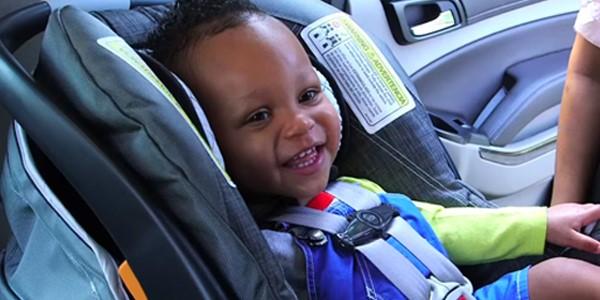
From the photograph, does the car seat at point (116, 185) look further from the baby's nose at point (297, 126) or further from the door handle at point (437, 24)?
the door handle at point (437, 24)

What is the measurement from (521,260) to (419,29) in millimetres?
850

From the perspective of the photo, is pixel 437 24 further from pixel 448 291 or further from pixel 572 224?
pixel 448 291

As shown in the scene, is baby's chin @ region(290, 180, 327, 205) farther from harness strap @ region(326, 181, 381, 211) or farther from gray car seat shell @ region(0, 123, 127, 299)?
gray car seat shell @ region(0, 123, 127, 299)

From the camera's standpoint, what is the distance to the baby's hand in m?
1.10

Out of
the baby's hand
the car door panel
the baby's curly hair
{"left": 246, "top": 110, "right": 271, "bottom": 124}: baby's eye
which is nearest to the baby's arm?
the baby's hand

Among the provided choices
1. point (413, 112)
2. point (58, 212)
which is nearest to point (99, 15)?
point (58, 212)

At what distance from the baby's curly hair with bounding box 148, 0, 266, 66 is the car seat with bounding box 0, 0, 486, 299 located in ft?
0.30

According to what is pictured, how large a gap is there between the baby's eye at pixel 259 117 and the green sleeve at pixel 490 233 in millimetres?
325

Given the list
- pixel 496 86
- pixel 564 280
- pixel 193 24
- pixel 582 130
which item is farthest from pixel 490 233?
pixel 496 86

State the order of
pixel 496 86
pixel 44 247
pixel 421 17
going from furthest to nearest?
1. pixel 496 86
2. pixel 421 17
3. pixel 44 247

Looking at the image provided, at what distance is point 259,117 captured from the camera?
1.06 meters

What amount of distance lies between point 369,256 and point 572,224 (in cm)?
30

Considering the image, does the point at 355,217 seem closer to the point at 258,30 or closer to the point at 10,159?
the point at 258,30

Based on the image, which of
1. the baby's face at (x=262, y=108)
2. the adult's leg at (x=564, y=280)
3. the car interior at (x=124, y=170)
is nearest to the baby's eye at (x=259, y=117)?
the baby's face at (x=262, y=108)
